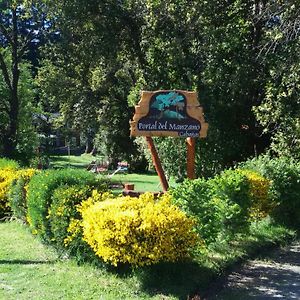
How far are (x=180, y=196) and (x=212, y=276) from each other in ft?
3.82

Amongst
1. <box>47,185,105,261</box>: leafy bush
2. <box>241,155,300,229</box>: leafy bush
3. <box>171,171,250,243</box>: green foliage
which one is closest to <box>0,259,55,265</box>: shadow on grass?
<box>47,185,105,261</box>: leafy bush

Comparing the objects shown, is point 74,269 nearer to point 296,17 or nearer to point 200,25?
point 296,17

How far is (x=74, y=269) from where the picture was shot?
22.0 feet

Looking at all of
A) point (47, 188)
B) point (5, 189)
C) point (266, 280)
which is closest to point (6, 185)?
point (5, 189)

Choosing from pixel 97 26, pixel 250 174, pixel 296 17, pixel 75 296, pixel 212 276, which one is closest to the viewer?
pixel 75 296

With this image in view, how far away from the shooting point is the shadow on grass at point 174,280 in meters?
5.76

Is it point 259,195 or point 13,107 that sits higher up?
point 13,107

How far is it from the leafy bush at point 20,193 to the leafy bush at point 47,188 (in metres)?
1.46

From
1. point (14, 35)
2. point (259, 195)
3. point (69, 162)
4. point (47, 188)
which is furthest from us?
point (69, 162)

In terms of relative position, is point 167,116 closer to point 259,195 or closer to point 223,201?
point 259,195

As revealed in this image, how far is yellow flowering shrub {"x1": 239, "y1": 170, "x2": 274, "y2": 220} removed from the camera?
8555 mm

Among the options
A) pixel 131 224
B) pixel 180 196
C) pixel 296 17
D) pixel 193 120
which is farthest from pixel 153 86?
pixel 131 224

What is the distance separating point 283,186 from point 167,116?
2.60 m

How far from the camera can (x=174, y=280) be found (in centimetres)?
604
